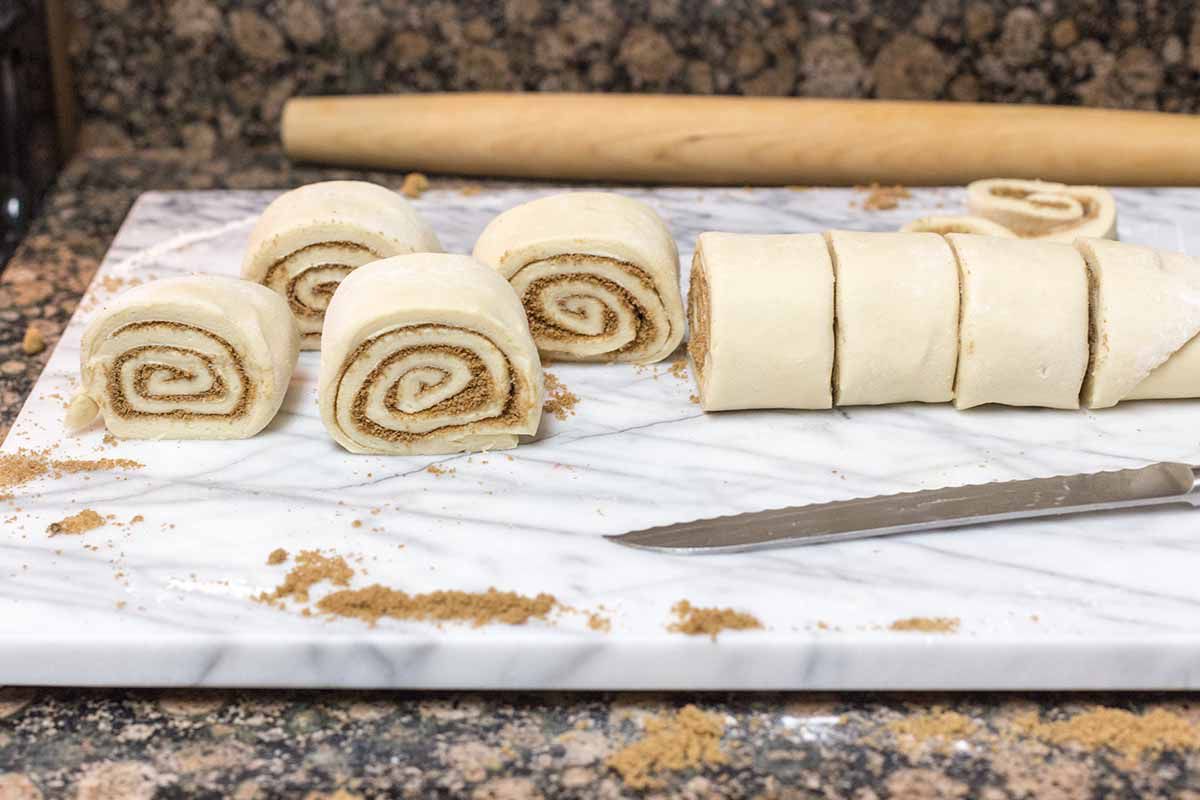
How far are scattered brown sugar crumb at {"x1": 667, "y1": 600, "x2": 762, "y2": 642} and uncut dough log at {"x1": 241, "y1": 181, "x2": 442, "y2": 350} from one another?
1.23 meters

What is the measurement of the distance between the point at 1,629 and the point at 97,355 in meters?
0.72

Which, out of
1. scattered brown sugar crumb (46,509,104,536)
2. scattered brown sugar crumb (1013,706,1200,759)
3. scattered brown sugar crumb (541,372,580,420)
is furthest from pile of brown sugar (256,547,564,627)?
scattered brown sugar crumb (1013,706,1200,759)

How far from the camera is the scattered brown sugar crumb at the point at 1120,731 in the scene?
208 cm

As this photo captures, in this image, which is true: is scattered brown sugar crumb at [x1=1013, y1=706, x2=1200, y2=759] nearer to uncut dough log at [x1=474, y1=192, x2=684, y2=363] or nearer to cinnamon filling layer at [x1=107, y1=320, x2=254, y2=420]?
uncut dough log at [x1=474, y1=192, x2=684, y2=363]

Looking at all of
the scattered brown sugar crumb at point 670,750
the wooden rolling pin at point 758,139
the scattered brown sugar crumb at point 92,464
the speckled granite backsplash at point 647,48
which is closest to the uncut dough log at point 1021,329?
the scattered brown sugar crumb at point 670,750

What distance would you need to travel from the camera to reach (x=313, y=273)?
10.1 ft

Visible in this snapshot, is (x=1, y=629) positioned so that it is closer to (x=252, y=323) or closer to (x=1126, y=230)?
(x=252, y=323)

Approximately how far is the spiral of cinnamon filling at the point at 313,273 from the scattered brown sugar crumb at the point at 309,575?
2.72ft

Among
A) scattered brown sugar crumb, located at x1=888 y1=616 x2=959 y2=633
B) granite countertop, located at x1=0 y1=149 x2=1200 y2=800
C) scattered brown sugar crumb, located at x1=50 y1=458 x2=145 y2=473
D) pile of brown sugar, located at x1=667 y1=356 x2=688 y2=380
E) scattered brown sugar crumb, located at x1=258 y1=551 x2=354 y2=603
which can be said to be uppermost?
pile of brown sugar, located at x1=667 y1=356 x2=688 y2=380

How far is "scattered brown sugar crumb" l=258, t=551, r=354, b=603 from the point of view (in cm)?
229

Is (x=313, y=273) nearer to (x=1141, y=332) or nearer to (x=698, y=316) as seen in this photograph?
(x=698, y=316)

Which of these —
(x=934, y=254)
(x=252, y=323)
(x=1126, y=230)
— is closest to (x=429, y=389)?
(x=252, y=323)

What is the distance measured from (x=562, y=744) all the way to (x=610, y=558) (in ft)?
1.30

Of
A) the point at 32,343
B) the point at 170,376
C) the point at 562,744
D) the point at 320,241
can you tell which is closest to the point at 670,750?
the point at 562,744
